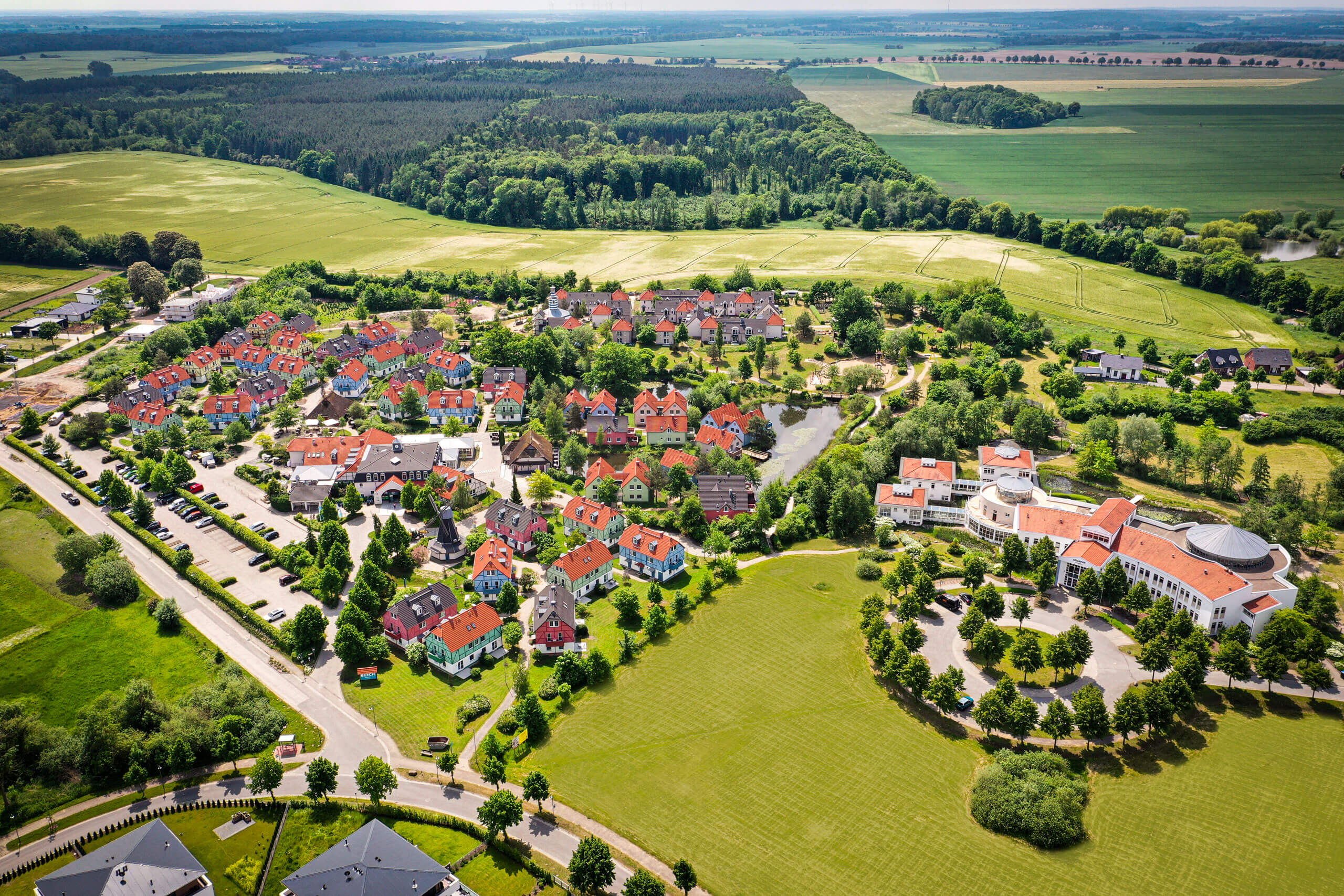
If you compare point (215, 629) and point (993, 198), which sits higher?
point (993, 198)

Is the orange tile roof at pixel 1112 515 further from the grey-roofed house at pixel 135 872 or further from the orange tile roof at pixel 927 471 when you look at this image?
the grey-roofed house at pixel 135 872

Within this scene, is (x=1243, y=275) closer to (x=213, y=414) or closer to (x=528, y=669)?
(x=528, y=669)

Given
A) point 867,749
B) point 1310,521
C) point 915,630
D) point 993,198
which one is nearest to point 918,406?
point 1310,521

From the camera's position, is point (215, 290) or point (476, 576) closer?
point (476, 576)

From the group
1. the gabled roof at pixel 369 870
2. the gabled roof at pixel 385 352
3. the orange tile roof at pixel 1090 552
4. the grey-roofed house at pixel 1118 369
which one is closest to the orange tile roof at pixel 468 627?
the gabled roof at pixel 369 870

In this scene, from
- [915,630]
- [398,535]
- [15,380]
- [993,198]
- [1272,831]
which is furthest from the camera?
[993,198]

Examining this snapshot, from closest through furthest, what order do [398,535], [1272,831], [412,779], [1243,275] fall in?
[1272,831] < [412,779] < [398,535] < [1243,275]

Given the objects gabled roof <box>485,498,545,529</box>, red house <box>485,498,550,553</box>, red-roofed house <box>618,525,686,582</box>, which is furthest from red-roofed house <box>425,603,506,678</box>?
red-roofed house <box>618,525,686,582</box>
